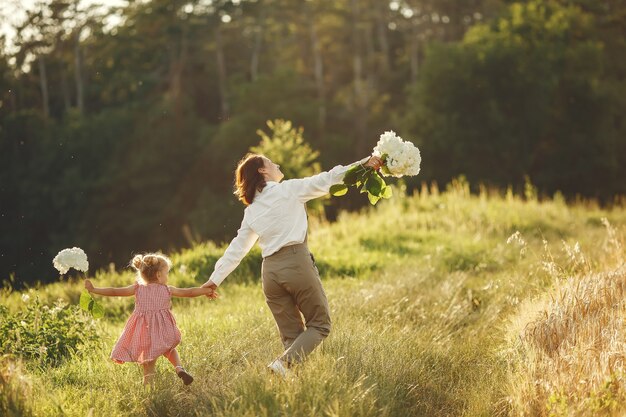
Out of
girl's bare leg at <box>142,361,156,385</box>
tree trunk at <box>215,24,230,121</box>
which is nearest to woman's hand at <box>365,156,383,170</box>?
girl's bare leg at <box>142,361,156,385</box>

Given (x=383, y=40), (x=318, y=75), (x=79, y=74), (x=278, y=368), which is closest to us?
(x=278, y=368)

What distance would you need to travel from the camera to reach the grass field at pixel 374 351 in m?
4.80

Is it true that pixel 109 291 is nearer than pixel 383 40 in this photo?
Yes

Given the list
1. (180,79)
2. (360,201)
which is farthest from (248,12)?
(360,201)

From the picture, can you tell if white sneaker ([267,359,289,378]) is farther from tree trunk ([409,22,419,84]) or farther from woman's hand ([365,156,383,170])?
tree trunk ([409,22,419,84])

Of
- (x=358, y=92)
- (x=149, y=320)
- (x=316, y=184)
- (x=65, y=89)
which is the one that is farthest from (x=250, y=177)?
(x=65, y=89)

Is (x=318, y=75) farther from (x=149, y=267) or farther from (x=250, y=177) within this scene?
(x=149, y=267)

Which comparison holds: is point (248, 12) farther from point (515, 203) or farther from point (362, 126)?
point (515, 203)

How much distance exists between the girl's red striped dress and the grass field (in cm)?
19

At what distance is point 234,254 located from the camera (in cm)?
582

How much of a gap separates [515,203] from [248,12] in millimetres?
30821

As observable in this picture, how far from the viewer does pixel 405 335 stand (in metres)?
6.70

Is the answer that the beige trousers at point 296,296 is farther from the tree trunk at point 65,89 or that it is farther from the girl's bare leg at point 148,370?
the tree trunk at point 65,89

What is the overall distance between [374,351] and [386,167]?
1439 millimetres
